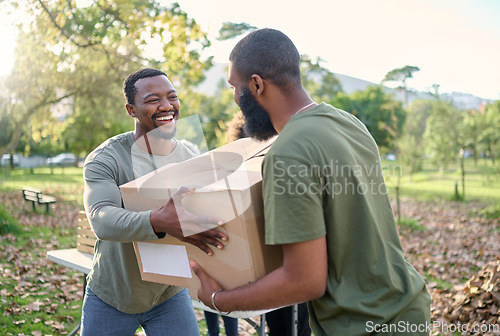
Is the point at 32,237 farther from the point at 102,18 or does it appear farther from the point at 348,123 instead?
the point at 348,123

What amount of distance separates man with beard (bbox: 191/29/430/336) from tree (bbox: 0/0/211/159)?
589 cm

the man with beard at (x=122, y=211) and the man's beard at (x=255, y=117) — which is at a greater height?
the man's beard at (x=255, y=117)

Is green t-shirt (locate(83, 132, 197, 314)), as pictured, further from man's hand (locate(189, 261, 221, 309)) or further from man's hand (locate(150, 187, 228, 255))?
man's hand (locate(189, 261, 221, 309))

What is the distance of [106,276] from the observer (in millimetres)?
2109

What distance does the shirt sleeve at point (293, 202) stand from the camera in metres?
1.23

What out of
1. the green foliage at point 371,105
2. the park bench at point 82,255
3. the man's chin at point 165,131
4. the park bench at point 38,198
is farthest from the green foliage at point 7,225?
the green foliage at point 371,105

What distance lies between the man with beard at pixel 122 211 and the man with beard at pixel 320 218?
2.26ft

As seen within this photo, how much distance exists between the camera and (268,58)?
4.78 feet

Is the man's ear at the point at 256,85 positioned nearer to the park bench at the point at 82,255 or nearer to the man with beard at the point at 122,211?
the man with beard at the point at 122,211

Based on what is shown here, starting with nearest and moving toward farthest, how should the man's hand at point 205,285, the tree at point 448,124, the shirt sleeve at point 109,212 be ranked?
the man's hand at point 205,285 → the shirt sleeve at point 109,212 → the tree at point 448,124

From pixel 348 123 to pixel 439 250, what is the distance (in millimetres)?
7206

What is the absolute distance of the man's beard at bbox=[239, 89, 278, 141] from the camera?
152cm

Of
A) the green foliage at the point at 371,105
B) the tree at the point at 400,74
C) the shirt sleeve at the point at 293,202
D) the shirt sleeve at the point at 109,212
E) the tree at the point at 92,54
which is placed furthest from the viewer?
the tree at the point at 400,74

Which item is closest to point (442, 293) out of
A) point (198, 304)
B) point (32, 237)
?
point (198, 304)
